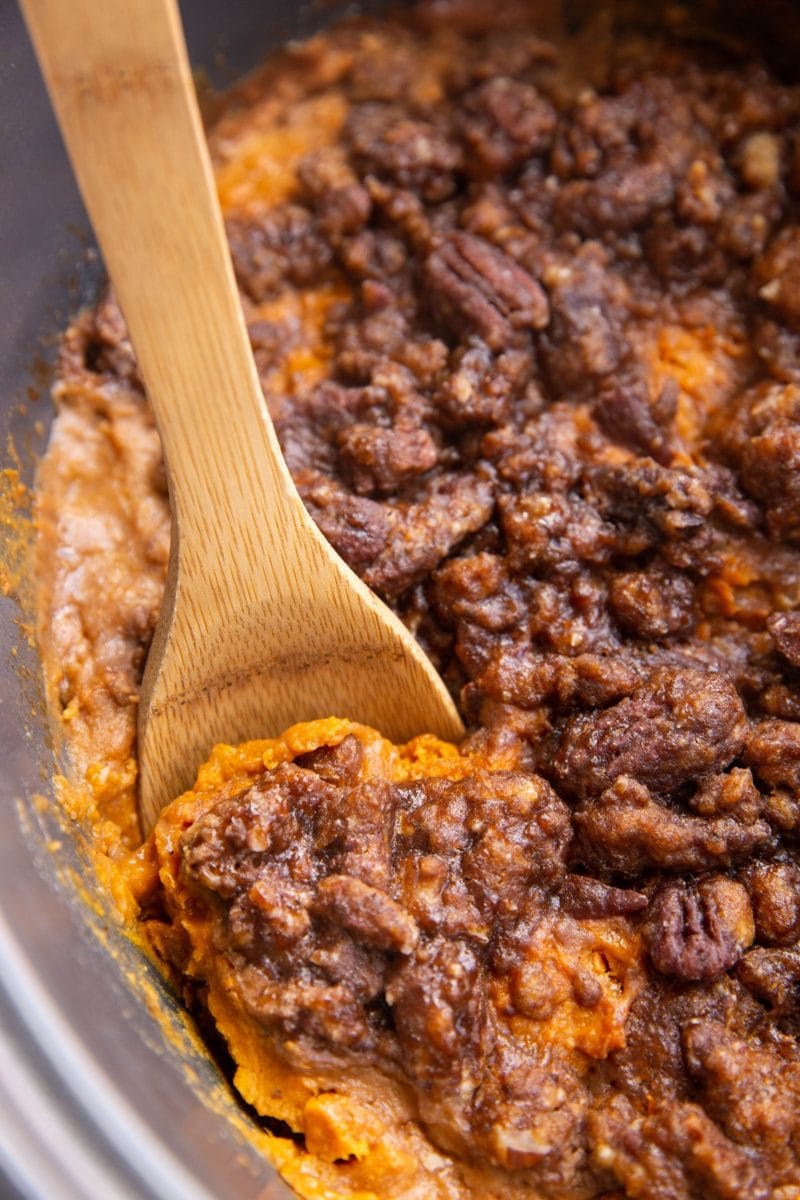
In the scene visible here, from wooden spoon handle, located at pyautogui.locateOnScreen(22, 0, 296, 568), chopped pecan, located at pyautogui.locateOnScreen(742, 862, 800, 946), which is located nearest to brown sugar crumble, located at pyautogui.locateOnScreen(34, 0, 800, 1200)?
chopped pecan, located at pyautogui.locateOnScreen(742, 862, 800, 946)

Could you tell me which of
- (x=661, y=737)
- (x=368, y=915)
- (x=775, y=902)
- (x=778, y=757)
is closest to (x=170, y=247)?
(x=368, y=915)

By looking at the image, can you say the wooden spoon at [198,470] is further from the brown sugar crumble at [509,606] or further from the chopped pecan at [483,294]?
the chopped pecan at [483,294]

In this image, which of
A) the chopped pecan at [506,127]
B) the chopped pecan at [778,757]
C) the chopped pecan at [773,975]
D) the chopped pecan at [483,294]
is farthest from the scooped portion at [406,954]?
the chopped pecan at [506,127]

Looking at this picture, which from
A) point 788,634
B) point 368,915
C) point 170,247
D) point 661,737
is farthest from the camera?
point 788,634

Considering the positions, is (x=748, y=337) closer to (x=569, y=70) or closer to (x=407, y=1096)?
(x=569, y=70)

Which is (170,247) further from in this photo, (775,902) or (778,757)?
(775,902)

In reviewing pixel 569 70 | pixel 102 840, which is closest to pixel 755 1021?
pixel 102 840
